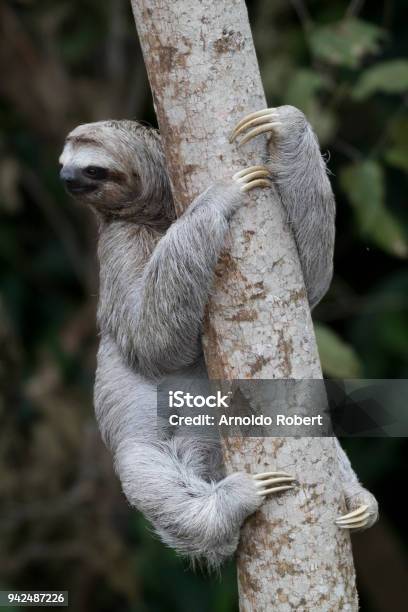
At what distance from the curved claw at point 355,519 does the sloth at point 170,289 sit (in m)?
0.01

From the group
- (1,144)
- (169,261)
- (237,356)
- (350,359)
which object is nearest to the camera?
(237,356)

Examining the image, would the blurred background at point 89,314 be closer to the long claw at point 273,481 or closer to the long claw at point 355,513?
the long claw at point 355,513

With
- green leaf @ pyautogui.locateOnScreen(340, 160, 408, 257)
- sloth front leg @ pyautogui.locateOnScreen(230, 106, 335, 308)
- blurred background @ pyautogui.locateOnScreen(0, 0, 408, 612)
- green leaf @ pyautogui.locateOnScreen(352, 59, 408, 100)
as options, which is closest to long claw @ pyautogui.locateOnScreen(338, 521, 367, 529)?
sloth front leg @ pyautogui.locateOnScreen(230, 106, 335, 308)

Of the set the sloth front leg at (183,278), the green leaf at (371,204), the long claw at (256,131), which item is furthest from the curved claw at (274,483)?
the green leaf at (371,204)

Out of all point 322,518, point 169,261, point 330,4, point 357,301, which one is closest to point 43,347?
point 357,301

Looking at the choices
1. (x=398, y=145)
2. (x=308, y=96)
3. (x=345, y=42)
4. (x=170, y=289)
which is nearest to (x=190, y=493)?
(x=170, y=289)

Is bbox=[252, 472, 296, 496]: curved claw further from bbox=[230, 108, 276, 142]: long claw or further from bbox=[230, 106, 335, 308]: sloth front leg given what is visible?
bbox=[230, 108, 276, 142]: long claw

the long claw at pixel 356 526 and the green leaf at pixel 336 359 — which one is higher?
the green leaf at pixel 336 359

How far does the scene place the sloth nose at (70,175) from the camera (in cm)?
421

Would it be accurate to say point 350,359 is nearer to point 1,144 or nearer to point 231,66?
point 231,66

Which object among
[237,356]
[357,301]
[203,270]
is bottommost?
[237,356]

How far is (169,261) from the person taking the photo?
3811 mm

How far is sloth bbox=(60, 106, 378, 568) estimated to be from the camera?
3.50 metres

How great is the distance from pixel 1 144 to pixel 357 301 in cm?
418
